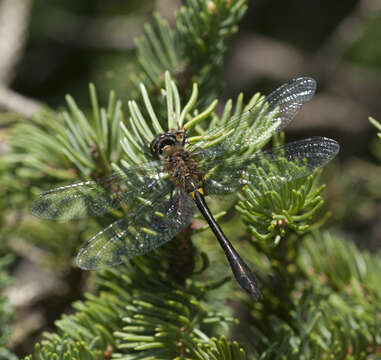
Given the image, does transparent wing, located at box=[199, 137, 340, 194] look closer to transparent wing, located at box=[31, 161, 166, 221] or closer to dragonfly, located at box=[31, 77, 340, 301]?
dragonfly, located at box=[31, 77, 340, 301]

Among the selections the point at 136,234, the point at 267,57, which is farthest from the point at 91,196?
the point at 267,57

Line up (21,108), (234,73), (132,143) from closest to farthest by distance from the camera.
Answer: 1. (132,143)
2. (21,108)
3. (234,73)

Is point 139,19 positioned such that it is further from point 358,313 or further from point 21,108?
point 358,313

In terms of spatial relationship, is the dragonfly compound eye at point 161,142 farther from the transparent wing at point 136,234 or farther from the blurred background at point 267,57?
the blurred background at point 267,57

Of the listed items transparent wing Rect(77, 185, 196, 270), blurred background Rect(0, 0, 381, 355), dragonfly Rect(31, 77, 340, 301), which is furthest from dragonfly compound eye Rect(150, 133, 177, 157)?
blurred background Rect(0, 0, 381, 355)

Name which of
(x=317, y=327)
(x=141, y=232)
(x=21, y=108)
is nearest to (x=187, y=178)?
(x=141, y=232)

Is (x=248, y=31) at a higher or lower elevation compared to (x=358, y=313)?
higher

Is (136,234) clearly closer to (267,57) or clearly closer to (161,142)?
(161,142)
